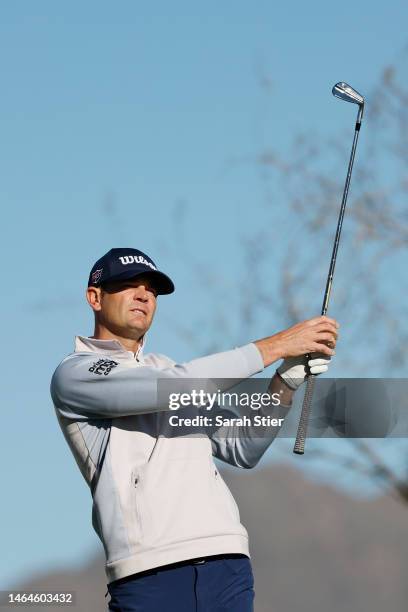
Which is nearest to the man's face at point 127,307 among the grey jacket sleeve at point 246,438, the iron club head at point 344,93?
the grey jacket sleeve at point 246,438

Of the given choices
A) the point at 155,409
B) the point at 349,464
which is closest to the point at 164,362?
the point at 155,409

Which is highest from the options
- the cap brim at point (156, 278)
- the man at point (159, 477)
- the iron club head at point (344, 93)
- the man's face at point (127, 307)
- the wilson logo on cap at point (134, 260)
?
the iron club head at point (344, 93)

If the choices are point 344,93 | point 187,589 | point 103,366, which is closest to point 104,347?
point 103,366

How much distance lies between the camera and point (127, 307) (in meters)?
3.99

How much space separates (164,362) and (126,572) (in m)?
0.80

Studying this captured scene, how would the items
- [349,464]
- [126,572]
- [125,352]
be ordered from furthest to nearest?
[349,464], [125,352], [126,572]

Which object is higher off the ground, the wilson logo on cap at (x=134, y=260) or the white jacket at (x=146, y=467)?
the wilson logo on cap at (x=134, y=260)

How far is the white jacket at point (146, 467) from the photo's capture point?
11.8 ft

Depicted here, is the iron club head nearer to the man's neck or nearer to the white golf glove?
the white golf glove

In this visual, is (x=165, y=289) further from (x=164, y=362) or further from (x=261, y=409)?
(x=261, y=409)

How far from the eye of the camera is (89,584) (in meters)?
23.2

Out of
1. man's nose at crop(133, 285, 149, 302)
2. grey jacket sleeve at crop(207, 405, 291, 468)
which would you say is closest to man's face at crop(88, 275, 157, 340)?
man's nose at crop(133, 285, 149, 302)

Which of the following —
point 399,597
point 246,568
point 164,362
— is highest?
point 164,362

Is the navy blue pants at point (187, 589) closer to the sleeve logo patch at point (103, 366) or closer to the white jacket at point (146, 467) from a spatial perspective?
the white jacket at point (146, 467)
